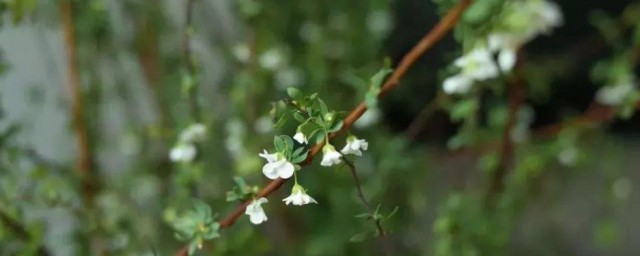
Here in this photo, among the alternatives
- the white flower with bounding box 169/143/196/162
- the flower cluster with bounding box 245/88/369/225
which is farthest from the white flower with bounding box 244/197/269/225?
the white flower with bounding box 169/143/196/162

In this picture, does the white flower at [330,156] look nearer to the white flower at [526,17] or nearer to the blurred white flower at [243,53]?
the white flower at [526,17]

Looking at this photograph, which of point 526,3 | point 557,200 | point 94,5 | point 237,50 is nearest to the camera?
point 526,3

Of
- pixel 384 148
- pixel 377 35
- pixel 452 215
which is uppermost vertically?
pixel 377 35

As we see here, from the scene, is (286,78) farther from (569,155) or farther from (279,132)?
(569,155)

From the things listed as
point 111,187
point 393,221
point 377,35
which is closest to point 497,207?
point 393,221

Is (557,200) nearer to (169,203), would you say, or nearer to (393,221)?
(393,221)

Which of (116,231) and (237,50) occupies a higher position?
(237,50)

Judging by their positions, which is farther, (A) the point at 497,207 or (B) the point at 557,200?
(B) the point at 557,200

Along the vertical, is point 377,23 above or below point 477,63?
above

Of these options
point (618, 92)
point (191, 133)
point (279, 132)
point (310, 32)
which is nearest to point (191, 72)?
point (191, 133)
